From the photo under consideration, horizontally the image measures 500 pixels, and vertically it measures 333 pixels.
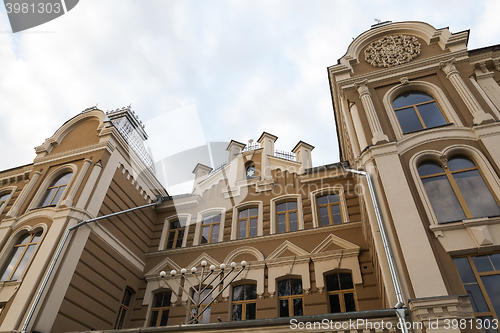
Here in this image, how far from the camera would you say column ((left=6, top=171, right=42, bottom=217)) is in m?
14.9

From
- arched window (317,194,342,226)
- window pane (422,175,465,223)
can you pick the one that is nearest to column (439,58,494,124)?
window pane (422,175,465,223)

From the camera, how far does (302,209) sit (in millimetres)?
15617

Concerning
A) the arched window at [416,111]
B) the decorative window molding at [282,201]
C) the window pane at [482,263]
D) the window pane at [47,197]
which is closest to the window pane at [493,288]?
the window pane at [482,263]

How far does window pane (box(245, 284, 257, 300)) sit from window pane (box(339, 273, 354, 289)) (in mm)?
3577

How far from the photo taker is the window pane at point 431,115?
1182 cm

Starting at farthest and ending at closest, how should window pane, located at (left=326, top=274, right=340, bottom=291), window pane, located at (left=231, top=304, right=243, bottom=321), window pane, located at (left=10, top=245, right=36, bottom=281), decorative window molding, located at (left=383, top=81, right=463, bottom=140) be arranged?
1. window pane, located at (left=231, top=304, right=243, bottom=321)
2. window pane, located at (left=326, top=274, right=340, bottom=291)
3. window pane, located at (left=10, top=245, right=36, bottom=281)
4. decorative window molding, located at (left=383, top=81, right=463, bottom=140)

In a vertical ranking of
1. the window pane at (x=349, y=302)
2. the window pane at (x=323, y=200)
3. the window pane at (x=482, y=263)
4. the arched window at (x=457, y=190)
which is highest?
the window pane at (x=323, y=200)

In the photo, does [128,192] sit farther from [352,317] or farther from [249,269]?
[352,317]

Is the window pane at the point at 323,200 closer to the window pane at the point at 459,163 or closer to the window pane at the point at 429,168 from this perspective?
the window pane at the point at 429,168

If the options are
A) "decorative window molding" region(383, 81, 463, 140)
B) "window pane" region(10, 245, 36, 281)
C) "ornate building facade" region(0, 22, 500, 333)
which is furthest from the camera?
"window pane" region(10, 245, 36, 281)

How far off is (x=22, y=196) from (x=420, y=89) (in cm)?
1818

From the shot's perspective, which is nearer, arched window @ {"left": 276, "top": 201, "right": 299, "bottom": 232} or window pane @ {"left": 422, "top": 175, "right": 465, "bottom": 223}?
window pane @ {"left": 422, "top": 175, "right": 465, "bottom": 223}

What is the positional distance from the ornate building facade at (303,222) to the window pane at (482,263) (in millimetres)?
35

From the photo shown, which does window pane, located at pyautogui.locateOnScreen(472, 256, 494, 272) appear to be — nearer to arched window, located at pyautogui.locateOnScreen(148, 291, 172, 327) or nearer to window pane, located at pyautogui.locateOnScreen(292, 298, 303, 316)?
window pane, located at pyautogui.locateOnScreen(292, 298, 303, 316)
